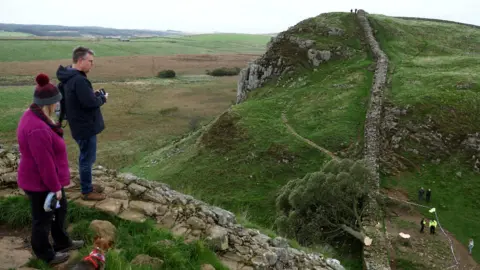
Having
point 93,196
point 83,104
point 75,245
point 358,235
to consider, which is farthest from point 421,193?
point 75,245

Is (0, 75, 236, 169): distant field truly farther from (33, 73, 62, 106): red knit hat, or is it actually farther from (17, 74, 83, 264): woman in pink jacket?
(33, 73, 62, 106): red knit hat

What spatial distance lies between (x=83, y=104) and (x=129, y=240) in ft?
11.5

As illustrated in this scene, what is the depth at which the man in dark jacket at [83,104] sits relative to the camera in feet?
29.9

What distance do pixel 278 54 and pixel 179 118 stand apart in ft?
64.9

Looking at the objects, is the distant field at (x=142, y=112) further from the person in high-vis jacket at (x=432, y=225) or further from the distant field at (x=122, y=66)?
the person in high-vis jacket at (x=432, y=225)

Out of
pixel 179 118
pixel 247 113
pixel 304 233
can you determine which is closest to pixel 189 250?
pixel 304 233

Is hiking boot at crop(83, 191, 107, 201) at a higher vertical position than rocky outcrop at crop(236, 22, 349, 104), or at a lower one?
lower

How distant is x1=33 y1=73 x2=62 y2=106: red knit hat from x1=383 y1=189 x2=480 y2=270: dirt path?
65.5ft

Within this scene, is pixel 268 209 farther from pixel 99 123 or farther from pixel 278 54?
pixel 278 54

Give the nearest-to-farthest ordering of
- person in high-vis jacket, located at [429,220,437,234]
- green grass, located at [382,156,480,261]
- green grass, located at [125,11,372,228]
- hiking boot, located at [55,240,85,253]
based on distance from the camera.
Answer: hiking boot, located at [55,240,85,253]
person in high-vis jacket, located at [429,220,437,234]
green grass, located at [382,156,480,261]
green grass, located at [125,11,372,228]

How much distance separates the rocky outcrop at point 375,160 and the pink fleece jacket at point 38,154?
1631 cm

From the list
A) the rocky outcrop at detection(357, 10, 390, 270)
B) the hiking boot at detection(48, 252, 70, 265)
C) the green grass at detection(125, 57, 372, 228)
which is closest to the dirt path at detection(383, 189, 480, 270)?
the rocky outcrop at detection(357, 10, 390, 270)

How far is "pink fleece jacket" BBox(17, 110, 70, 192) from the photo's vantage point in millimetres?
6836

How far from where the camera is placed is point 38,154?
6840 mm
